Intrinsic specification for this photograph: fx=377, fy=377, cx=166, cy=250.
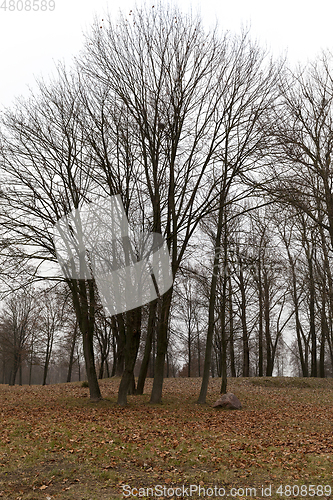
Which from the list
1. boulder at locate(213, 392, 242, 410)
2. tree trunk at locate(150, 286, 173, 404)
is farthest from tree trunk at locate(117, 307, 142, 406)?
boulder at locate(213, 392, 242, 410)

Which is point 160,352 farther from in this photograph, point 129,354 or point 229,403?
point 229,403

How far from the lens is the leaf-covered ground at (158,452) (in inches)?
208

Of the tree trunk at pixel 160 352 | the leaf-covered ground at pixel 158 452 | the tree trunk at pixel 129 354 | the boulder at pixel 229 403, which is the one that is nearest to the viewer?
the leaf-covered ground at pixel 158 452

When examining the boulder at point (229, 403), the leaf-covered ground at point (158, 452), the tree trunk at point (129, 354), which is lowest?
the leaf-covered ground at point (158, 452)

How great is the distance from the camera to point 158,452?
21.3 feet

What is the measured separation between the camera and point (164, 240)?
41.2ft

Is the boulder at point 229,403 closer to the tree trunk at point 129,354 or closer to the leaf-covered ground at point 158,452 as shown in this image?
the leaf-covered ground at point 158,452

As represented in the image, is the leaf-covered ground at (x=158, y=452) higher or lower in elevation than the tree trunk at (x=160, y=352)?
lower

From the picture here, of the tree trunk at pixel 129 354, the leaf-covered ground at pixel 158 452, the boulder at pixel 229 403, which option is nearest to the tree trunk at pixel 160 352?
the tree trunk at pixel 129 354

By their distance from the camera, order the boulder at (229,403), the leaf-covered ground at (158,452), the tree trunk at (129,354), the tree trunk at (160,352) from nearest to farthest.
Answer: the leaf-covered ground at (158,452) → the tree trunk at (129,354) → the boulder at (229,403) → the tree trunk at (160,352)

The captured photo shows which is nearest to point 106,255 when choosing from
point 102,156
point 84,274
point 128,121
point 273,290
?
point 84,274

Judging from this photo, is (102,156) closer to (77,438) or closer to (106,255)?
(106,255)

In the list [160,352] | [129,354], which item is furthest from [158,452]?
[160,352]

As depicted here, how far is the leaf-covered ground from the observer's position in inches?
208
